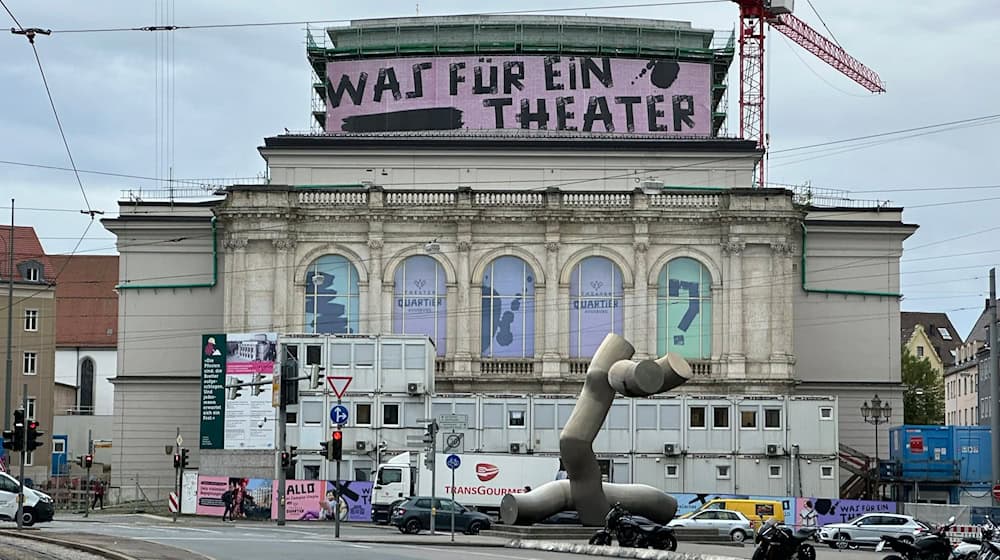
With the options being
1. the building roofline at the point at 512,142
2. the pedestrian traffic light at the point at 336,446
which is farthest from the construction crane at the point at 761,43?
the pedestrian traffic light at the point at 336,446

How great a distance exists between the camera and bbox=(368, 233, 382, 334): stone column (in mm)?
94375

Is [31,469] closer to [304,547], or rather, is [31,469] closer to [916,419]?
[916,419]

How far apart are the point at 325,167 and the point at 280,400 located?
35823mm

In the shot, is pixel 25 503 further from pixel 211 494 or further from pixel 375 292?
pixel 375 292

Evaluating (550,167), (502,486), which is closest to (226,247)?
(550,167)

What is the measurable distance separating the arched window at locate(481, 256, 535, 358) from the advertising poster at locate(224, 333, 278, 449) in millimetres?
12507

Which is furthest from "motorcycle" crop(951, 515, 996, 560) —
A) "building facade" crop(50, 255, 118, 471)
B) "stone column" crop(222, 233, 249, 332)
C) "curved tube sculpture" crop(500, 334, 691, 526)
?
"building facade" crop(50, 255, 118, 471)

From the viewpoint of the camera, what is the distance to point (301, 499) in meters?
78.6

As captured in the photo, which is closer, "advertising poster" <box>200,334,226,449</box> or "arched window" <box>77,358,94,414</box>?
"advertising poster" <box>200,334,226,449</box>

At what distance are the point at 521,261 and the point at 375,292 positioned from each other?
7.85 meters

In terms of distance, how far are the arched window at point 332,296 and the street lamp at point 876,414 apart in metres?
26.6

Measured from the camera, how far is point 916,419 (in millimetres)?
136625

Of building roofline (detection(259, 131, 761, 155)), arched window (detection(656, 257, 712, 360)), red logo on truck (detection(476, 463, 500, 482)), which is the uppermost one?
building roofline (detection(259, 131, 761, 155))

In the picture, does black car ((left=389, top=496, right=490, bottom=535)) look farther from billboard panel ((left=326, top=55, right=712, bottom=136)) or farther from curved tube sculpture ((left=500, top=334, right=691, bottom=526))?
billboard panel ((left=326, top=55, right=712, bottom=136))
